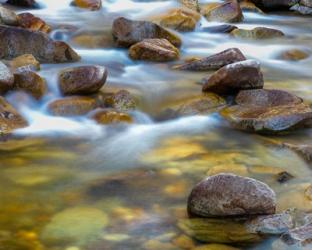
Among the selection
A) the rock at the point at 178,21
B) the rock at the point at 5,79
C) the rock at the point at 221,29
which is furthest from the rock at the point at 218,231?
the rock at the point at 221,29

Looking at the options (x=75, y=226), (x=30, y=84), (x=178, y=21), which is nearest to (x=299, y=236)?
(x=75, y=226)

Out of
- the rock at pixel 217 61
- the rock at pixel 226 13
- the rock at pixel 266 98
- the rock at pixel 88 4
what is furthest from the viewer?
the rock at pixel 88 4

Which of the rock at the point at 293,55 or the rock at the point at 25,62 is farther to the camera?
the rock at the point at 293,55

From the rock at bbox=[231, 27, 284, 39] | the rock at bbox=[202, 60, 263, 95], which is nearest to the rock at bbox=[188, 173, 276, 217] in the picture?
the rock at bbox=[202, 60, 263, 95]

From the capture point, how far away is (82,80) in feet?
20.3

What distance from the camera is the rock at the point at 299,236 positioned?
324cm

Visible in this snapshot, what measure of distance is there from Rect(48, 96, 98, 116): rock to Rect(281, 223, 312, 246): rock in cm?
312

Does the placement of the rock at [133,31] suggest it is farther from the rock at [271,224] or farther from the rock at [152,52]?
the rock at [271,224]

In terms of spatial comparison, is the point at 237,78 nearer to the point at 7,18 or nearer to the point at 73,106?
the point at 73,106

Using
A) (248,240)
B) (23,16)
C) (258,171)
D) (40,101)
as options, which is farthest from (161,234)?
(23,16)

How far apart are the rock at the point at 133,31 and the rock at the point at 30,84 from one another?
274cm

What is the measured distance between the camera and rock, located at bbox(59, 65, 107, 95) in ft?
20.3

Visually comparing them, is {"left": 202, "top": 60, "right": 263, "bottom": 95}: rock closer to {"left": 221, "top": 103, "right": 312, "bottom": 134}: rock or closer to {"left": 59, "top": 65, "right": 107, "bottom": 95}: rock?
{"left": 221, "top": 103, "right": 312, "bottom": 134}: rock

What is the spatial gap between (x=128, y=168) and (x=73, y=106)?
1.54 metres
